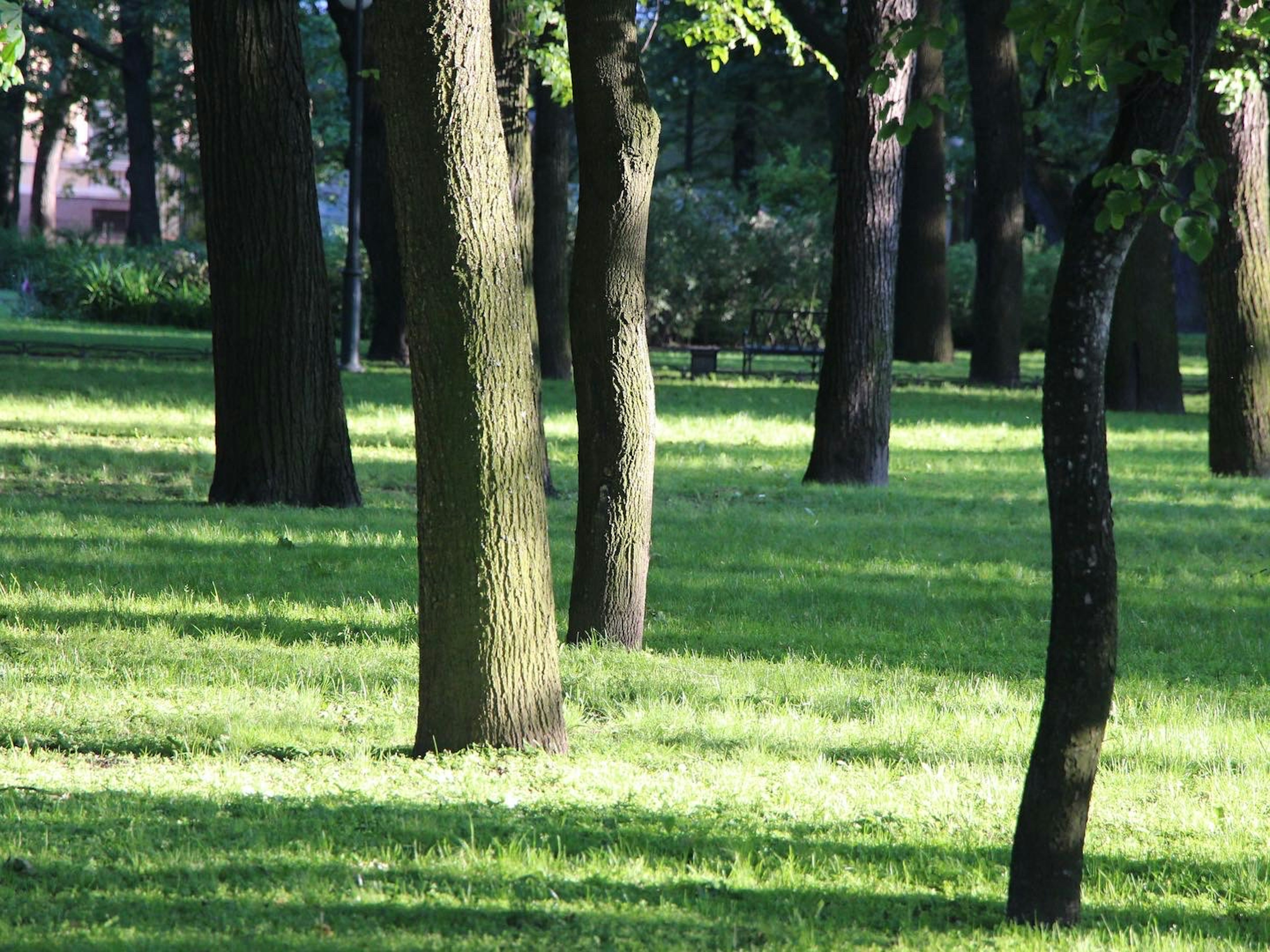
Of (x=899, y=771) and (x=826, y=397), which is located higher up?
(x=826, y=397)

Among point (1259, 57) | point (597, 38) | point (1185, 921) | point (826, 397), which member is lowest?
point (1185, 921)

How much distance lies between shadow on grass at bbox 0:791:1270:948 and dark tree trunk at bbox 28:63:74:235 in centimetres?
4637

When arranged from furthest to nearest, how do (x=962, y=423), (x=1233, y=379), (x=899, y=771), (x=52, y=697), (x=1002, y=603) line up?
(x=962, y=423)
(x=1233, y=379)
(x=1002, y=603)
(x=52, y=697)
(x=899, y=771)

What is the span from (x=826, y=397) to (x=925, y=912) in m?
9.53

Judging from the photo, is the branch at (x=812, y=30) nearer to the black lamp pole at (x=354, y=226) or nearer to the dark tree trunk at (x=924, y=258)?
the dark tree trunk at (x=924, y=258)

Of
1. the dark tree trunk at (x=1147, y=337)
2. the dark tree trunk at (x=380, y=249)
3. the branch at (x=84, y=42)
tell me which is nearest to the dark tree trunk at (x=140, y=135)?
the branch at (x=84, y=42)

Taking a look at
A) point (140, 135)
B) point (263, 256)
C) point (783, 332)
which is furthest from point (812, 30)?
point (140, 135)

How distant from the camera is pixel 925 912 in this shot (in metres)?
4.21

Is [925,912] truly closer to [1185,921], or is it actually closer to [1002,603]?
[1185,921]

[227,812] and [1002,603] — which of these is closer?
[227,812]

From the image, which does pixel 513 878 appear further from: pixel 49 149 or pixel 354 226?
pixel 49 149

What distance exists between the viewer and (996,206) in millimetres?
25812

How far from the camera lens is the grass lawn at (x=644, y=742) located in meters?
4.10

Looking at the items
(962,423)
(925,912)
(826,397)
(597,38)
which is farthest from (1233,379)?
(925,912)
